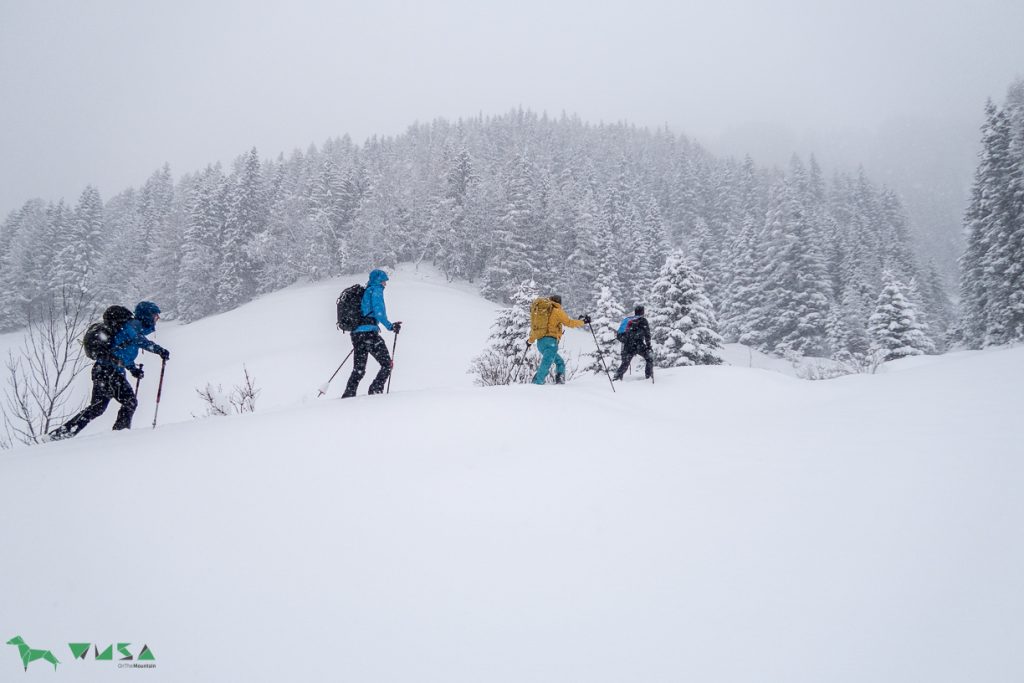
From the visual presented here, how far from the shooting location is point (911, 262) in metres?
47.3

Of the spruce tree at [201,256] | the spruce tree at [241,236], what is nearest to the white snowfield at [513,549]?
the spruce tree at [241,236]

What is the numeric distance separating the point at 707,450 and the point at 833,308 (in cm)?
3696

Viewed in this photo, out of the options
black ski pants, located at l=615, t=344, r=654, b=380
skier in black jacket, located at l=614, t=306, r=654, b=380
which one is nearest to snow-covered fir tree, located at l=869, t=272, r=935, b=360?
skier in black jacket, located at l=614, t=306, r=654, b=380

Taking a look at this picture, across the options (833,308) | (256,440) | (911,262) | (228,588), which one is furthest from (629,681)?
(911,262)

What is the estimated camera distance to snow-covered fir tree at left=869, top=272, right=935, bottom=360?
2402 cm

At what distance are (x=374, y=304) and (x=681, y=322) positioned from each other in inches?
659

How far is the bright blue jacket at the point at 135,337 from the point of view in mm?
5824

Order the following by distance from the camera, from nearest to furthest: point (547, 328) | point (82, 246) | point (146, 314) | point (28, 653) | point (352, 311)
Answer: point (28, 653) → point (146, 314) → point (352, 311) → point (547, 328) → point (82, 246)

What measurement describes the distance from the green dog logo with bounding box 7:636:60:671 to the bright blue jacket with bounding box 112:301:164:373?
4485 millimetres

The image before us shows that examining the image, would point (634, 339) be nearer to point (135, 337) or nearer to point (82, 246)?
point (135, 337)

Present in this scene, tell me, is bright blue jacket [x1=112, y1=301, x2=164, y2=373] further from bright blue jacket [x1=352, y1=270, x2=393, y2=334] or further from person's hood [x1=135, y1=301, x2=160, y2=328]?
bright blue jacket [x1=352, y1=270, x2=393, y2=334]

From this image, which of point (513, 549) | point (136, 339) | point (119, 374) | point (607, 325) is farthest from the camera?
point (607, 325)

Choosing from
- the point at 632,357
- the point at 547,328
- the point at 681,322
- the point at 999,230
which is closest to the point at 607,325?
the point at 681,322

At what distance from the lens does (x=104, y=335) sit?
18.6 feet
